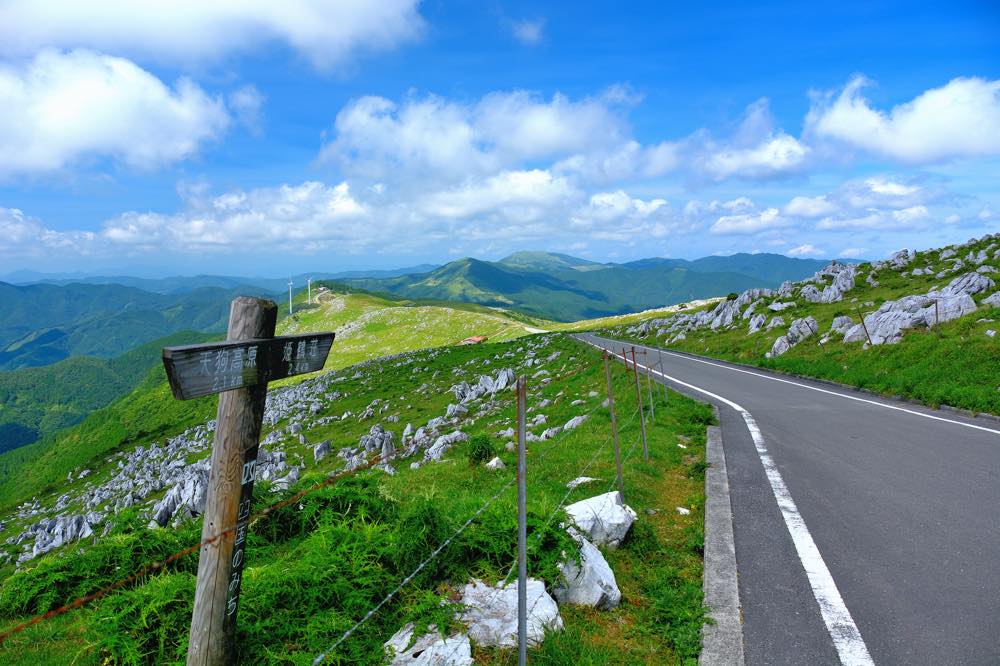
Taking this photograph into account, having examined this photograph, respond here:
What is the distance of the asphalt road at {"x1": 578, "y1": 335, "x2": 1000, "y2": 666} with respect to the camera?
544 cm

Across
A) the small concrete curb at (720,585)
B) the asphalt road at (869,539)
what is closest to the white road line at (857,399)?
the asphalt road at (869,539)

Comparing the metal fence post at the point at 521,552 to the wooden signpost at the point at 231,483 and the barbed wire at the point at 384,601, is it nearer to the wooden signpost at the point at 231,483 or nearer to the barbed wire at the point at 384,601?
the barbed wire at the point at 384,601

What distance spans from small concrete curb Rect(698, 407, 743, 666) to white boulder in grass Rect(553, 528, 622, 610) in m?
1.10

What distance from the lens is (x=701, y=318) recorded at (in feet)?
176

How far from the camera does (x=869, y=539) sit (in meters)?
7.64

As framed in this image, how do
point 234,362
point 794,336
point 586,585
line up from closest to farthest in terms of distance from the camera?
point 234,362 < point 586,585 < point 794,336

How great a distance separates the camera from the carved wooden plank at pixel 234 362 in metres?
3.22

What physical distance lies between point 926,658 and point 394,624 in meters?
5.51

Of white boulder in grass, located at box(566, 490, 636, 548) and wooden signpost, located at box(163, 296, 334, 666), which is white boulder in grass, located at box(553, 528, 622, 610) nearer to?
white boulder in grass, located at box(566, 490, 636, 548)

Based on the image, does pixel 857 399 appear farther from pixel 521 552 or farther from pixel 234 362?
pixel 234 362

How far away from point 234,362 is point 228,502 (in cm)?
122

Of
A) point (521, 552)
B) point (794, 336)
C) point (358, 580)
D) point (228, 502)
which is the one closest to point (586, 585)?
point (521, 552)

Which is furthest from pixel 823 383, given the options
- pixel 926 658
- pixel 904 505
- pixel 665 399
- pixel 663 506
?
pixel 926 658

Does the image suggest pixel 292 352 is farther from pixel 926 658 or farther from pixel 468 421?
pixel 468 421
